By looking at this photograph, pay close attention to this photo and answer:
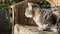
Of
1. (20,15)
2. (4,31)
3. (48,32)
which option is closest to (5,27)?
(4,31)

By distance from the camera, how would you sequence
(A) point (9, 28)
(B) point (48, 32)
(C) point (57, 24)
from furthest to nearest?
(A) point (9, 28) < (B) point (48, 32) < (C) point (57, 24)

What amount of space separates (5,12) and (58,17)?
2.62 m

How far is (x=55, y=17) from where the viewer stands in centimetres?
106

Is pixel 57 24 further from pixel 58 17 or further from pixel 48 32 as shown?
pixel 48 32

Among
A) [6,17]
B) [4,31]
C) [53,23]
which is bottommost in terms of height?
[4,31]

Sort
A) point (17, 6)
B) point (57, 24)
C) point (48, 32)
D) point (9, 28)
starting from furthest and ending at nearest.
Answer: point (9, 28)
point (17, 6)
point (48, 32)
point (57, 24)

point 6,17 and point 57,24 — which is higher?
point 57,24

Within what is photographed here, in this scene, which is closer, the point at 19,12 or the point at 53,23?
the point at 53,23

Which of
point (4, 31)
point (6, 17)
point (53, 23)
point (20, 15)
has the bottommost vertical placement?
point (4, 31)

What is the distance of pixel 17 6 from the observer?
1947mm

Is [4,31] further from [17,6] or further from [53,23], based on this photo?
[53,23]

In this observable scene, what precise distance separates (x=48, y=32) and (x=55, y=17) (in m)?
Answer: 0.17

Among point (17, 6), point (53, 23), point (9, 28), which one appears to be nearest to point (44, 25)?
point (53, 23)

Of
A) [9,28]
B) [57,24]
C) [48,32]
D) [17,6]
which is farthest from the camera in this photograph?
[9,28]
